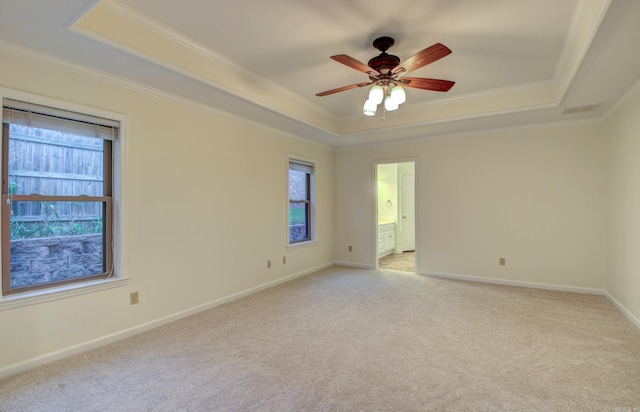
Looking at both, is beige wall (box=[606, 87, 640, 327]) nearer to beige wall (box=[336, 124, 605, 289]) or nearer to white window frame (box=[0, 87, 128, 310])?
beige wall (box=[336, 124, 605, 289])

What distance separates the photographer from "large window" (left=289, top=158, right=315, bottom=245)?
5281mm

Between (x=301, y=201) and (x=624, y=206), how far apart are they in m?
4.21

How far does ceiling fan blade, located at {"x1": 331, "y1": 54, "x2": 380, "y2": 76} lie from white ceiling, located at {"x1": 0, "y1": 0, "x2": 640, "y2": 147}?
287 millimetres

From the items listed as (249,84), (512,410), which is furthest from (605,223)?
(249,84)

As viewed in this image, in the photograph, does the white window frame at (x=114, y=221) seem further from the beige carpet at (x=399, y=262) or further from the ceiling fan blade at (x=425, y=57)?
the beige carpet at (x=399, y=262)

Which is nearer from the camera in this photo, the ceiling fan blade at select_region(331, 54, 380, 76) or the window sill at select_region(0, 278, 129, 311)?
the window sill at select_region(0, 278, 129, 311)

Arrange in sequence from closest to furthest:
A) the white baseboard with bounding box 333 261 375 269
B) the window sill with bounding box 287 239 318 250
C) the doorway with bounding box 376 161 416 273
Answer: the window sill with bounding box 287 239 318 250, the white baseboard with bounding box 333 261 375 269, the doorway with bounding box 376 161 416 273

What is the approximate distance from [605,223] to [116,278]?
228 inches

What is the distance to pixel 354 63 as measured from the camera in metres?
2.49

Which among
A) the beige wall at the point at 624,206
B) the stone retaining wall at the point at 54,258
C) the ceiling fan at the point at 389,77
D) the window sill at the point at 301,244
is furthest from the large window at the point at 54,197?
the beige wall at the point at 624,206

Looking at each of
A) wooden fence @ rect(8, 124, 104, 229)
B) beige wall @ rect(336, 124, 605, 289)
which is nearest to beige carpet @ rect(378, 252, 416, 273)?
beige wall @ rect(336, 124, 605, 289)

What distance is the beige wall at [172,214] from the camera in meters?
2.42

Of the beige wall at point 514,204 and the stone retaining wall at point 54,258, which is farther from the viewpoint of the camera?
the beige wall at point 514,204

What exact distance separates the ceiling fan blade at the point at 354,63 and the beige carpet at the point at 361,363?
2.35 metres
